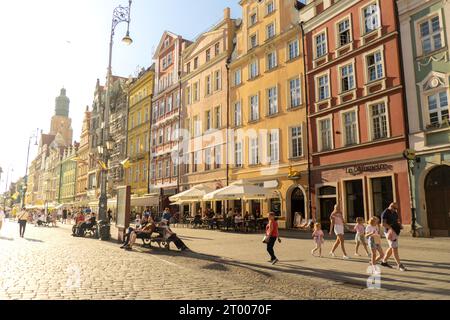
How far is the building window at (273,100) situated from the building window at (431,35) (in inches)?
435

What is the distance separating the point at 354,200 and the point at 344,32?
1055 cm

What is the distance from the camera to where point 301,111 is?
26.2 m

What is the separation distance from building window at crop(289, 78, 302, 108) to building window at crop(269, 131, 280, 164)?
251 centimetres

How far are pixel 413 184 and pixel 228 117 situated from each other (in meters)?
17.6

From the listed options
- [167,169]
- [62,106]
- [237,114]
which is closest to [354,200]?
[237,114]

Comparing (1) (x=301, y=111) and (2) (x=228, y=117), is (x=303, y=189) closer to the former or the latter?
(1) (x=301, y=111)

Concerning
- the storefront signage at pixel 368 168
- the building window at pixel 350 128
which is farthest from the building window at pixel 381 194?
the building window at pixel 350 128

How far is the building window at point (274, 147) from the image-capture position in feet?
90.4

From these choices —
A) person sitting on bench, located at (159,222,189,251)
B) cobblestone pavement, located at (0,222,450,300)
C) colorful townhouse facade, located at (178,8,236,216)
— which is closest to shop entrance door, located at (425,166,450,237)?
cobblestone pavement, located at (0,222,450,300)

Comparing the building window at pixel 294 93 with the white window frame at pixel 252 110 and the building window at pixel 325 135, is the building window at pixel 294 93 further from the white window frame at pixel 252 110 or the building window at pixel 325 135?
the white window frame at pixel 252 110

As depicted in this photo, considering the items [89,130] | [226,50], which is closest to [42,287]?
[226,50]

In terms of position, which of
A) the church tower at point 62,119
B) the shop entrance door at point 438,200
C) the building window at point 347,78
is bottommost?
the shop entrance door at point 438,200

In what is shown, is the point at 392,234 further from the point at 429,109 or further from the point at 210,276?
the point at 429,109

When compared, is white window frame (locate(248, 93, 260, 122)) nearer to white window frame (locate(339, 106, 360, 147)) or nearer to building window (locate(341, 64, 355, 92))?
building window (locate(341, 64, 355, 92))
